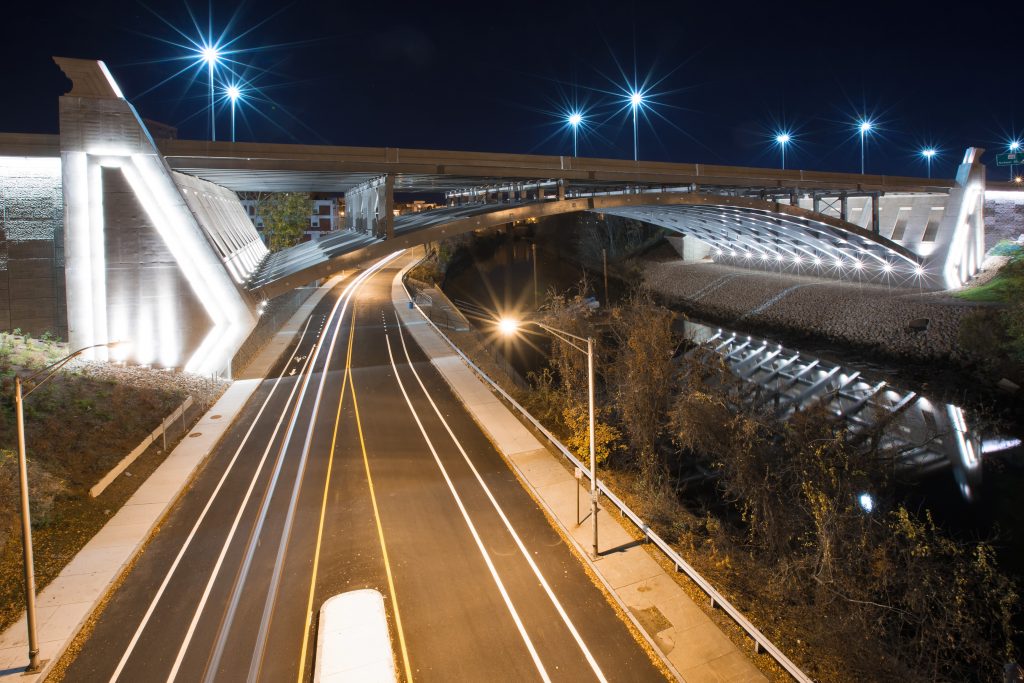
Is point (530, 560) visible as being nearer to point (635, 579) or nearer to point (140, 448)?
point (635, 579)

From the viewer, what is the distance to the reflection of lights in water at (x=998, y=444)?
76.4 ft

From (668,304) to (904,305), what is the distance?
824 inches

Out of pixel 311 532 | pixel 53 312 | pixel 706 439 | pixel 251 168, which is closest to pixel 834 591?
pixel 706 439

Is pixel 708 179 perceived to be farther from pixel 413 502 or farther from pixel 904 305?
pixel 413 502

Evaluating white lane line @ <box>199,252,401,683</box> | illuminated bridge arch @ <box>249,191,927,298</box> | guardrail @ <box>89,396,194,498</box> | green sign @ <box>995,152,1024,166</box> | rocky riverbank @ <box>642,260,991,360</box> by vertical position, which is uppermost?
green sign @ <box>995,152,1024,166</box>

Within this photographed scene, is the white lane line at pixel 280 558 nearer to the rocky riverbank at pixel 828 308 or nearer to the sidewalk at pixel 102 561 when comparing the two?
the sidewalk at pixel 102 561

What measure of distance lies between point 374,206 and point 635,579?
952 inches

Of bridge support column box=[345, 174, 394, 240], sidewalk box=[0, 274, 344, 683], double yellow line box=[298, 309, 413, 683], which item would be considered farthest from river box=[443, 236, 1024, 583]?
sidewalk box=[0, 274, 344, 683]

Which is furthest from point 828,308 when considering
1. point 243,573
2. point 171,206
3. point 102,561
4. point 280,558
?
point 102,561

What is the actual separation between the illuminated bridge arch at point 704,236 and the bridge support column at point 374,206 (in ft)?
2.39

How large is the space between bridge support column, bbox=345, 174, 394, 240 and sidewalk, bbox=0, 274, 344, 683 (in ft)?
34.6

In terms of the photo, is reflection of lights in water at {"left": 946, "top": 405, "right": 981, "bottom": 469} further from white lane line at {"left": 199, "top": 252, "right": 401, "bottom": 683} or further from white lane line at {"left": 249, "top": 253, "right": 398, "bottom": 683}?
white lane line at {"left": 199, "top": 252, "right": 401, "bottom": 683}

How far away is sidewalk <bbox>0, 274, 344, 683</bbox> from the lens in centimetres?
1090

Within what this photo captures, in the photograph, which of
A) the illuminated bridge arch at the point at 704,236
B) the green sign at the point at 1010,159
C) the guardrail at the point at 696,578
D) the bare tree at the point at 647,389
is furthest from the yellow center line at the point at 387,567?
the green sign at the point at 1010,159
